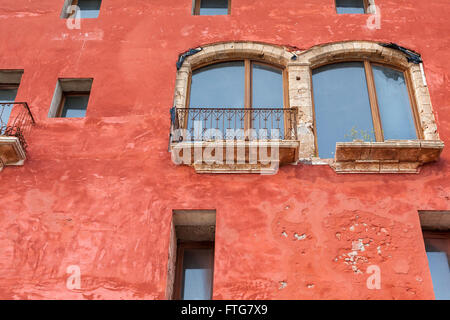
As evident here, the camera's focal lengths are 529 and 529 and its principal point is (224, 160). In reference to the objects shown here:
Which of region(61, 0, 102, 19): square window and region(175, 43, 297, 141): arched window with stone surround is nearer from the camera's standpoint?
region(175, 43, 297, 141): arched window with stone surround

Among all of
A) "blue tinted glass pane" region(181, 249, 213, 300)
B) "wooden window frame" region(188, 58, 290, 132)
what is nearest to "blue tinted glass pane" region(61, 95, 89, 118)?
"wooden window frame" region(188, 58, 290, 132)

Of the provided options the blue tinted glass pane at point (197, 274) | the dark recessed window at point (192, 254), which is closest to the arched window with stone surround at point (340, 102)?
the dark recessed window at point (192, 254)

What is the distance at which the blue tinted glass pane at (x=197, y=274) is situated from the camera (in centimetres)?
670

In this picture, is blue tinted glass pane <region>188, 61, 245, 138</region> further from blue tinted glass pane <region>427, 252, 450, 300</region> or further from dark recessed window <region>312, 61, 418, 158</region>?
blue tinted glass pane <region>427, 252, 450, 300</region>

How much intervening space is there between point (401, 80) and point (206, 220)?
13.5 feet

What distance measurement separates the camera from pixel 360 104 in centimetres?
832

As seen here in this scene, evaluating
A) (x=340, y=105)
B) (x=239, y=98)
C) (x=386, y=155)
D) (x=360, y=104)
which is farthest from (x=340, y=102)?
(x=239, y=98)

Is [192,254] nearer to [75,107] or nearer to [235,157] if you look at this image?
[235,157]

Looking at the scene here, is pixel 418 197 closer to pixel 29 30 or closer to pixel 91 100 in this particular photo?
pixel 91 100

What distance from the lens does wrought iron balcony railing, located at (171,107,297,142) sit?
779 cm

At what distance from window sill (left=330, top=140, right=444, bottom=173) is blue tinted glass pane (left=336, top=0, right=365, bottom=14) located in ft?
11.6

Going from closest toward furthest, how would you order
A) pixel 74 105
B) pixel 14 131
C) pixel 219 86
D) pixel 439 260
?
pixel 439 260, pixel 14 131, pixel 219 86, pixel 74 105

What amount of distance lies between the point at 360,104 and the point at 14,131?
5316mm

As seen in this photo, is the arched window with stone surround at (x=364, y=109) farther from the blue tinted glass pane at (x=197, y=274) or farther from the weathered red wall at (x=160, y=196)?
the blue tinted glass pane at (x=197, y=274)
